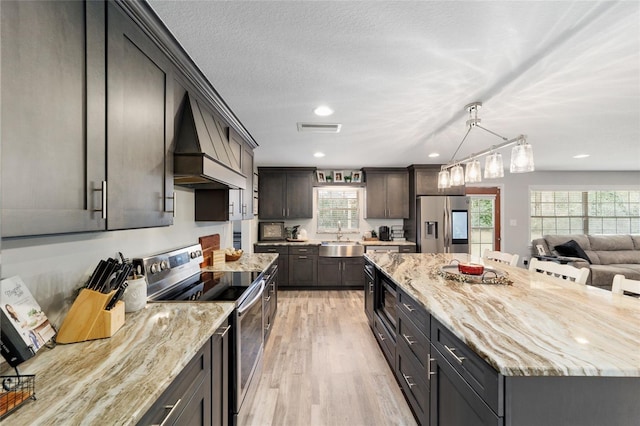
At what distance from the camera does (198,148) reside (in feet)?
5.85

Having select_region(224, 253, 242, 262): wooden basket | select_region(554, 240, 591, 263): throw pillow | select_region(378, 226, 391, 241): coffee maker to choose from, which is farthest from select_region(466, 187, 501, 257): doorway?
select_region(224, 253, 242, 262): wooden basket

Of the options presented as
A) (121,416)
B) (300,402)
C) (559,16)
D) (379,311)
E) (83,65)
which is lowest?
(300,402)

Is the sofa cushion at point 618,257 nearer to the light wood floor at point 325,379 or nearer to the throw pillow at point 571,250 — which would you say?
the throw pillow at point 571,250

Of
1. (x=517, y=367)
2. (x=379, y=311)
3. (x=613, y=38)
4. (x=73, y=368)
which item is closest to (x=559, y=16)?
(x=613, y=38)

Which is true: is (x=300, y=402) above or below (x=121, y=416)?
below

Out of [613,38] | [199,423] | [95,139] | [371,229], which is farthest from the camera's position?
[371,229]

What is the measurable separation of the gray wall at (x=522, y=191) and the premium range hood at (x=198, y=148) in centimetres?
584

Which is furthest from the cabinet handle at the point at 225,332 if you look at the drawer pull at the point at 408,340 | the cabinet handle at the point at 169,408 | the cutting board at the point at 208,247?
the cutting board at the point at 208,247

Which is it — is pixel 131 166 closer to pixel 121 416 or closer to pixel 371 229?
pixel 121 416

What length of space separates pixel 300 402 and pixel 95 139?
82.4 inches

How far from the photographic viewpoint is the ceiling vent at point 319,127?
9.47ft

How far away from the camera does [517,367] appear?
0.93m

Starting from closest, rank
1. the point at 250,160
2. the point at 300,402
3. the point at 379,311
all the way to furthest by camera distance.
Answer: the point at 300,402 → the point at 379,311 → the point at 250,160

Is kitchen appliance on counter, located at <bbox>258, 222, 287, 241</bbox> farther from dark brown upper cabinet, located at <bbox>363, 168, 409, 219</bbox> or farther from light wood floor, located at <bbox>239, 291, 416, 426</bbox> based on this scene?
light wood floor, located at <bbox>239, 291, 416, 426</bbox>
